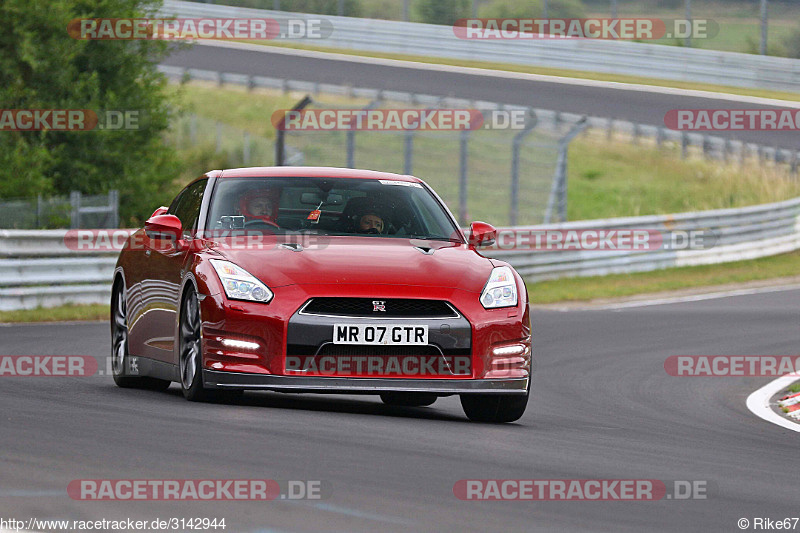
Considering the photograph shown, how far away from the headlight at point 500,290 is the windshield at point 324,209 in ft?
2.49

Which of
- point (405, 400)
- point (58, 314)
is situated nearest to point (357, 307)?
point (405, 400)

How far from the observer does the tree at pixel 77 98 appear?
22516mm

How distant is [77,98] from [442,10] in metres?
30.0

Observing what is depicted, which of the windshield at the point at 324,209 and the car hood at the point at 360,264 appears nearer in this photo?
the car hood at the point at 360,264

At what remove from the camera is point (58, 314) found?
1667 centimetres

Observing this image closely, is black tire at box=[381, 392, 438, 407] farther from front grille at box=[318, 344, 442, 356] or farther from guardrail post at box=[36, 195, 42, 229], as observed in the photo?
guardrail post at box=[36, 195, 42, 229]

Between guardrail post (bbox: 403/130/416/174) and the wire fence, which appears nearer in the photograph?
the wire fence

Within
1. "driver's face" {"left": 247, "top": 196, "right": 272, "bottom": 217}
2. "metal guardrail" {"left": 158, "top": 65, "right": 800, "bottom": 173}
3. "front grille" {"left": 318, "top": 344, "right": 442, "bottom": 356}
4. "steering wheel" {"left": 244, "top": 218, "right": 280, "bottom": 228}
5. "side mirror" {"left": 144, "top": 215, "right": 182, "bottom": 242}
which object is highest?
"driver's face" {"left": 247, "top": 196, "right": 272, "bottom": 217}

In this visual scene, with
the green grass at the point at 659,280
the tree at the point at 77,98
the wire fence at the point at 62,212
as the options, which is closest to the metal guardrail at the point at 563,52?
the green grass at the point at 659,280

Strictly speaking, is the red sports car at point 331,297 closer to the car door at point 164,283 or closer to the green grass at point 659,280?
the car door at point 164,283

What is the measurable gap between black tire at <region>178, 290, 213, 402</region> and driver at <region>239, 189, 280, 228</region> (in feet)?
2.31

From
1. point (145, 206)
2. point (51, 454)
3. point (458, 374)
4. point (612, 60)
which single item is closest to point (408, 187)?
point (458, 374)

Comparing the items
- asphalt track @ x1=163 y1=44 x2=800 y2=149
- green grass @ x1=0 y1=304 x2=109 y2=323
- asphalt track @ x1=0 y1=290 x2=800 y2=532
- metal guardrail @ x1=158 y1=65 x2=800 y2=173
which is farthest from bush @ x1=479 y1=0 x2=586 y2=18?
asphalt track @ x1=0 y1=290 x2=800 y2=532

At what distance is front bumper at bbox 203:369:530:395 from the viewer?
8148 millimetres
